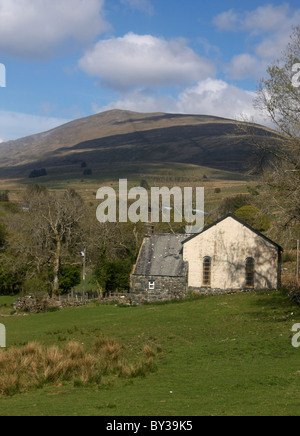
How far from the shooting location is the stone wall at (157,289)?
4478 centimetres

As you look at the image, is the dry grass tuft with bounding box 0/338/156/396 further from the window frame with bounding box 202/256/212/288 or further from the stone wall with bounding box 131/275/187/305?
the window frame with bounding box 202/256/212/288

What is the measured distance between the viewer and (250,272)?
43.9m

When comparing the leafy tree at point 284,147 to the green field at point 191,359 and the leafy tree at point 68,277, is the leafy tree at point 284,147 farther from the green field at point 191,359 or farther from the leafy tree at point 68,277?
the leafy tree at point 68,277

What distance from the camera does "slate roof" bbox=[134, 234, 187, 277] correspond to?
1779 inches

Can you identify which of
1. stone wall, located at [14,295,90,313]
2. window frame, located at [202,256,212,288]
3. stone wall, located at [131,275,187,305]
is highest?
window frame, located at [202,256,212,288]

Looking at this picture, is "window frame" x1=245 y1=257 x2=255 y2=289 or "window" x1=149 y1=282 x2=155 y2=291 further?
"window" x1=149 y1=282 x2=155 y2=291

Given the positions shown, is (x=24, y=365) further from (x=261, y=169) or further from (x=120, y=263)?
(x=120, y=263)

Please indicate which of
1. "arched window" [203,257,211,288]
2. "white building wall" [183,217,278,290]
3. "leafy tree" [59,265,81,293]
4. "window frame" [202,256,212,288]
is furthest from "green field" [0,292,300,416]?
"leafy tree" [59,265,81,293]

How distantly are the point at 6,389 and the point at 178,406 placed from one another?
5.54m

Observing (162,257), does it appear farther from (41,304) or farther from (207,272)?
(41,304)

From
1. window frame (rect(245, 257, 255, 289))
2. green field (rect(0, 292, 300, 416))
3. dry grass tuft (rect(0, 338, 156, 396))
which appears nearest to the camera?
green field (rect(0, 292, 300, 416))

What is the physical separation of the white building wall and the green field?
188 inches

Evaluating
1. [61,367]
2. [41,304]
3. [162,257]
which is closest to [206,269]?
[162,257]

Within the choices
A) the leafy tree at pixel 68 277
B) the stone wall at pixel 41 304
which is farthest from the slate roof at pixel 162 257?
the leafy tree at pixel 68 277
